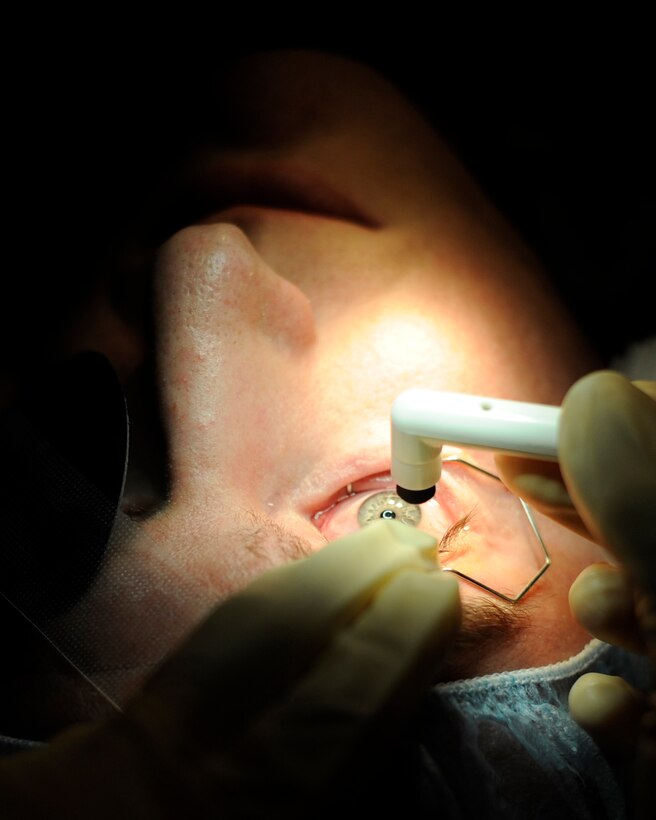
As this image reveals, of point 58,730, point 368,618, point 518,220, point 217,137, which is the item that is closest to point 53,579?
point 58,730

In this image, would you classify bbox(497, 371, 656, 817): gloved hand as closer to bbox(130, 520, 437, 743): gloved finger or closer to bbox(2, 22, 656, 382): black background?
bbox(130, 520, 437, 743): gloved finger

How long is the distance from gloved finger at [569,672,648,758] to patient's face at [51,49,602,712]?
14 centimetres

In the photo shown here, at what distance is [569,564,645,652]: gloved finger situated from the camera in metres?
0.83

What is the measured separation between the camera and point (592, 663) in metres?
1.04

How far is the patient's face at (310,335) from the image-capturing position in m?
0.99

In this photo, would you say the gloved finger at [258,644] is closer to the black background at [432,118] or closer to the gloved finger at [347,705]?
the gloved finger at [347,705]

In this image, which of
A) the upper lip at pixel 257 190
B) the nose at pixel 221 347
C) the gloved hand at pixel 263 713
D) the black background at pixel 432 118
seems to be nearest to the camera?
the gloved hand at pixel 263 713

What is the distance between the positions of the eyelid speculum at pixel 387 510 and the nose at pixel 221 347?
0.63 ft

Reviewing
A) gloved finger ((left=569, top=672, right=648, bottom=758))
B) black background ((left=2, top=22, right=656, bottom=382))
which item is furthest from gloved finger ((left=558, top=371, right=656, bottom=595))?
black background ((left=2, top=22, right=656, bottom=382))

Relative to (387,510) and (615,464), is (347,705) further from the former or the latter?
(387,510)

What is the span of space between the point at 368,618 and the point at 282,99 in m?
1.21

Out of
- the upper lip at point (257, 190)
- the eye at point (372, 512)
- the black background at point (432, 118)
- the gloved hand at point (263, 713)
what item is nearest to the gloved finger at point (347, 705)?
the gloved hand at point (263, 713)

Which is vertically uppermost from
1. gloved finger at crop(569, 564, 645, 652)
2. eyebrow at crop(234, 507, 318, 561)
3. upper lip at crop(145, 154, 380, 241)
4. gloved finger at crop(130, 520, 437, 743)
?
upper lip at crop(145, 154, 380, 241)

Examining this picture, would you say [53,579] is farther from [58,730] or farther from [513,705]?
[513,705]
